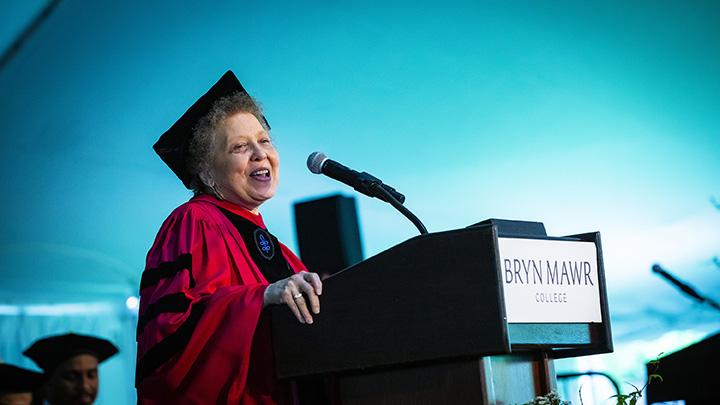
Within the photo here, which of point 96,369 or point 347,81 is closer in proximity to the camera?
point 96,369

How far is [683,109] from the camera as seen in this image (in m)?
6.72

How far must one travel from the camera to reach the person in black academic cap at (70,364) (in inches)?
160

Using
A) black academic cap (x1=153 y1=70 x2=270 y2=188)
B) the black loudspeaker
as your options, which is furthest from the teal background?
black academic cap (x1=153 y1=70 x2=270 y2=188)

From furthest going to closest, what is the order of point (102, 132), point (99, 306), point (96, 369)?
point (102, 132) → point (99, 306) → point (96, 369)

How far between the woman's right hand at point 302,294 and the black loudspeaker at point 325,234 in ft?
10.4

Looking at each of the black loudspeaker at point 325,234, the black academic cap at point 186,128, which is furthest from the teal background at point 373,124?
the black academic cap at point 186,128

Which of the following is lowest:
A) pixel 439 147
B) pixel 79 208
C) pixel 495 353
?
pixel 495 353

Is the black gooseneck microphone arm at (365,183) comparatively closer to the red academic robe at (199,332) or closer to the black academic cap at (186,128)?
the red academic robe at (199,332)

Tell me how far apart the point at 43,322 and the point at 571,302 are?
2940 millimetres

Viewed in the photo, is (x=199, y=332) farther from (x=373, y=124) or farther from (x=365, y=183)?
(x=373, y=124)

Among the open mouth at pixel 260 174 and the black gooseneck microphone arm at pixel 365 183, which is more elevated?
the open mouth at pixel 260 174

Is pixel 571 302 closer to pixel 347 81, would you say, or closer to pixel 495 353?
pixel 495 353

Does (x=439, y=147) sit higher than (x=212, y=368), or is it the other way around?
(x=439, y=147)

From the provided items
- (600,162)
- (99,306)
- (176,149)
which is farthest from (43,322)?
(600,162)
